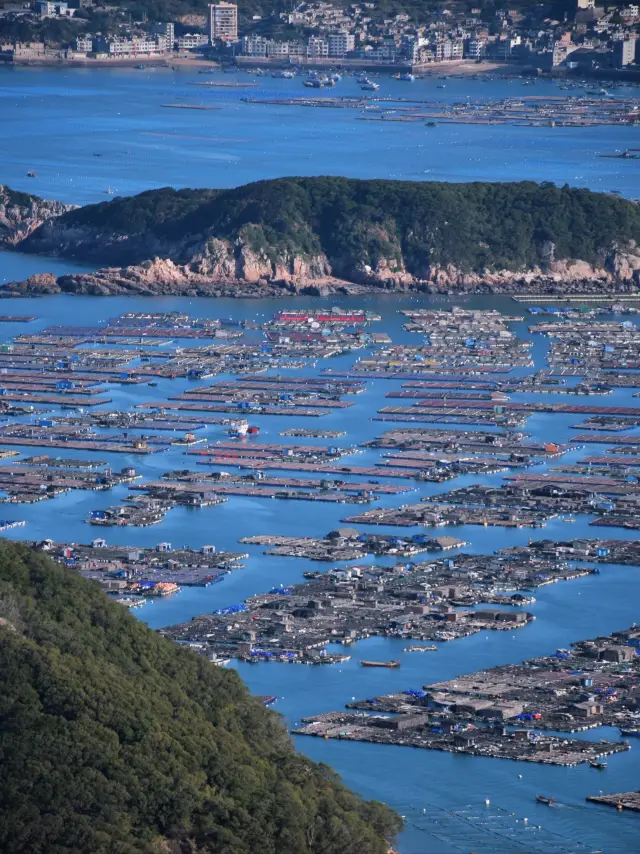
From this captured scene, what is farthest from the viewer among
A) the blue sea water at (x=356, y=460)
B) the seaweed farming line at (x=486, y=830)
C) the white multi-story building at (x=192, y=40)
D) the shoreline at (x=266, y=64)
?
the white multi-story building at (x=192, y=40)

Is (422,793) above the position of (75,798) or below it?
below

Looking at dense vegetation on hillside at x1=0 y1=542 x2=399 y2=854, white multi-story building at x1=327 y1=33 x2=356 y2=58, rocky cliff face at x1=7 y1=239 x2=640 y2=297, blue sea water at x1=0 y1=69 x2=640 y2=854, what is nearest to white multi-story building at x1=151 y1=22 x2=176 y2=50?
white multi-story building at x1=327 y1=33 x2=356 y2=58

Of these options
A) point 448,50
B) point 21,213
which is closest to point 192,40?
point 448,50

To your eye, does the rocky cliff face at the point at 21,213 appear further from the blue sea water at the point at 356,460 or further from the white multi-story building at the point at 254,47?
the white multi-story building at the point at 254,47

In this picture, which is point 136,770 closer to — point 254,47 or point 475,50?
point 475,50

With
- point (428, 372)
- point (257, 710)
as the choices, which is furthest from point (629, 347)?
point (257, 710)

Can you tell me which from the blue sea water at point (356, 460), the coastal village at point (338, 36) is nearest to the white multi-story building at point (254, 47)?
the coastal village at point (338, 36)

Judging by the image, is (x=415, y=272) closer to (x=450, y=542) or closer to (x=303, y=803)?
(x=450, y=542)
